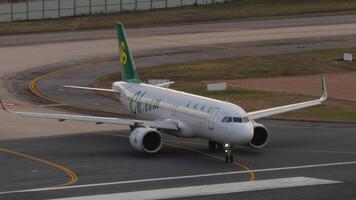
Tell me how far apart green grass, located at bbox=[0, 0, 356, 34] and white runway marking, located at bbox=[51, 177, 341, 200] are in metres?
90.5

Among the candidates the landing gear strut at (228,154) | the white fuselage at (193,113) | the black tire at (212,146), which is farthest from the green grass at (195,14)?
the landing gear strut at (228,154)

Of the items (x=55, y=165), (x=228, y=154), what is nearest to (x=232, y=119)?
(x=228, y=154)

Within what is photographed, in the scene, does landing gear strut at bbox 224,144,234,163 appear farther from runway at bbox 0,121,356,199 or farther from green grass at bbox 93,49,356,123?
green grass at bbox 93,49,356,123

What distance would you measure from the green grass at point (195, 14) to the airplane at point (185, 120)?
7655cm

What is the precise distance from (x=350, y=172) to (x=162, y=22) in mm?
95308

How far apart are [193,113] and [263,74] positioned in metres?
43.1

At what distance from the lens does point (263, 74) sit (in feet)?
306

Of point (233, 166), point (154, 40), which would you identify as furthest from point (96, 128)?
point (154, 40)

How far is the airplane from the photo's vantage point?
160ft

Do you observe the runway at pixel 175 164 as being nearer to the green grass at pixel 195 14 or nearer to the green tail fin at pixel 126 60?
the green tail fin at pixel 126 60

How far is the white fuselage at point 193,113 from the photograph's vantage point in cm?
4869

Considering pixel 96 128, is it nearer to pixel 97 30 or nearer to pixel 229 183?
pixel 229 183

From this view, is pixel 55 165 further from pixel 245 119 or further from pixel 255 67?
pixel 255 67

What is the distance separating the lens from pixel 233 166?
48.5 meters
